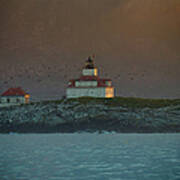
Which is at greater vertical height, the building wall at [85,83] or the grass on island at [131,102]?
the building wall at [85,83]

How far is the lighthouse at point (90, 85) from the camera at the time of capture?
165 meters

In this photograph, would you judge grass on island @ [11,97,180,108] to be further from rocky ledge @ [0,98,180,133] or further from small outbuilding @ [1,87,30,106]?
small outbuilding @ [1,87,30,106]

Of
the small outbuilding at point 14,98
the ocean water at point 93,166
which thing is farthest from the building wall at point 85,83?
the ocean water at point 93,166

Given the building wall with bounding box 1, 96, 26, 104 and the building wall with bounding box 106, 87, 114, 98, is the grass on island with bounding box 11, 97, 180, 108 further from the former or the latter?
the building wall with bounding box 1, 96, 26, 104

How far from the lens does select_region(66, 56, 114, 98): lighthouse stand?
164625mm

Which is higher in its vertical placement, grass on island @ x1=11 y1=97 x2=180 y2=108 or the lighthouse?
the lighthouse

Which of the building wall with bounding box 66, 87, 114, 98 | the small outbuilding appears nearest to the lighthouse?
the building wall with bounding box 66, 87, 114, 98

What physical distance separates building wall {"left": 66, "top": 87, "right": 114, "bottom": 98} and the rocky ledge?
29.2ft

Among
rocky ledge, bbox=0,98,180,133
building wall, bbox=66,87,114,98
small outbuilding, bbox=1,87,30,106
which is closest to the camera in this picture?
rocky ledge, bbox=0,98,180,133

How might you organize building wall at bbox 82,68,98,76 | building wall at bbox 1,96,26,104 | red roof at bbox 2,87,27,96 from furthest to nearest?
1. red roof at bbox 2,87,27,96
2. building wall at bbox 1,96,26,104
3. building wall at bbox 82,68,98,76

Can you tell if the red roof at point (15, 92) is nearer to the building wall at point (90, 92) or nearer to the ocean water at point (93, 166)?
the building wall at point (90, 92)

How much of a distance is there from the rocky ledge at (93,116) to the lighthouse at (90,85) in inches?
383

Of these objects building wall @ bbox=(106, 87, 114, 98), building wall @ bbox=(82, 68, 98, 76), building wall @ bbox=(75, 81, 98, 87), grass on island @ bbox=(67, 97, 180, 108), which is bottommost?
grass on island @ bbox=(67, 97, 180, 108)

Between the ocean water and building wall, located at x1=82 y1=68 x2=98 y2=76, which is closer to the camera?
the ocean water
